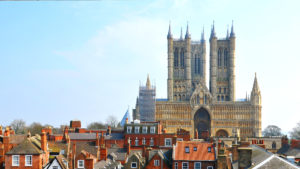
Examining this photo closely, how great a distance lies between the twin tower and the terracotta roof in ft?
251

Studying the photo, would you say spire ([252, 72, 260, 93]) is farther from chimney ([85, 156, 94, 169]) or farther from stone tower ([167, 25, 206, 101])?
chimney ([85, 156, 94, 169])

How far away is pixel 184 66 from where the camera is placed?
12938cm

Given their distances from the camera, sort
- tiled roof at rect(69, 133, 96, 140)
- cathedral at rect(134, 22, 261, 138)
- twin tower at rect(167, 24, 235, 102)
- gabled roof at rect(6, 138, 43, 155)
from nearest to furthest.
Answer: gabled roof at rect(6, 138, 43, 155), tiled roof at rect(69, 133, 96, 140), cathedral at rect(134, 22, 261, 138), twin tower at rect(167, 24, 235, 102)

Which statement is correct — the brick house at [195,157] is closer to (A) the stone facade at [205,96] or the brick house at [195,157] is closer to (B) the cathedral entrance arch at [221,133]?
(A) the stone facade at [205,96]

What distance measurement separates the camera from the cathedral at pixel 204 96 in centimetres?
12256

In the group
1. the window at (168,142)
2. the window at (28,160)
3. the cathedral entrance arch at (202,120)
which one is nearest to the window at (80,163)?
the window at (28,160)

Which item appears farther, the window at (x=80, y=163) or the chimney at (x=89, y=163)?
the window at (x=80, y=163)

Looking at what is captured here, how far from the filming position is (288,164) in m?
32.1

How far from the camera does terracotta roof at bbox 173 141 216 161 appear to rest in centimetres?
4803

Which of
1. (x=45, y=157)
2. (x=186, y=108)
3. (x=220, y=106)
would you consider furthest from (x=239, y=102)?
(x=45, y=157)

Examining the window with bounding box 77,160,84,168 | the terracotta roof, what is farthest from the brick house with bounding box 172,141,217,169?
the window with bounding box 77,160,84,168

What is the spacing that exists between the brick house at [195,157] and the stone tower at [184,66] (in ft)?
253

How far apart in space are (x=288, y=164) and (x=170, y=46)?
9967 centimetres

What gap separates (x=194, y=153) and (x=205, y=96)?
76447 mm
